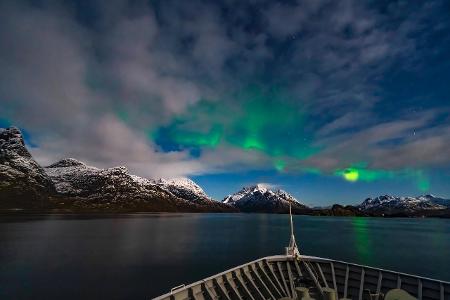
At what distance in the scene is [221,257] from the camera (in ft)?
247

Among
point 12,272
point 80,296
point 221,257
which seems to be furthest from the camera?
point 221,257

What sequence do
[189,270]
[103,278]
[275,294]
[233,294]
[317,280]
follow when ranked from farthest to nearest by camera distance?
[189,270], [103,278], [317,280], [275,294], [233,294]

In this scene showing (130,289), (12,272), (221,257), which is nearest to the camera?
(130,289)

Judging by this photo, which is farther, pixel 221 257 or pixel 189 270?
pixel 221 257

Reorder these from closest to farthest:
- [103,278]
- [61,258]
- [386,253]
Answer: [103,278] → [61,258] → [386,253]

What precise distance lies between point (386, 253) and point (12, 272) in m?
98.1

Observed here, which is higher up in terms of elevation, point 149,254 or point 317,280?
point 317,280

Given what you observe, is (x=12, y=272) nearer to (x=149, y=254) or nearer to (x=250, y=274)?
(x=149, y=254)

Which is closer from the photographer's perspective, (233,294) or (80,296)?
(233,294)

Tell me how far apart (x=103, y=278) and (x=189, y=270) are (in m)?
16.7

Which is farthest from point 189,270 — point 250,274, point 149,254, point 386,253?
point 386,253

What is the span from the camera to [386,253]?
89.2 metres

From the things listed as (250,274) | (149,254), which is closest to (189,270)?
(149,254)

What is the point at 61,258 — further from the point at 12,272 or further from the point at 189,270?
the point at 189,270
